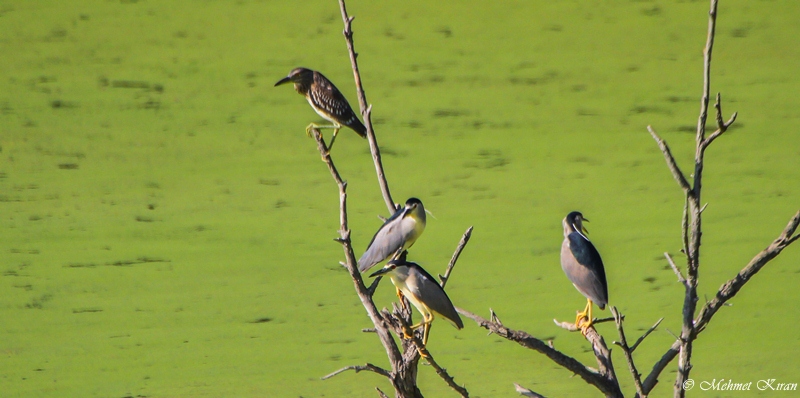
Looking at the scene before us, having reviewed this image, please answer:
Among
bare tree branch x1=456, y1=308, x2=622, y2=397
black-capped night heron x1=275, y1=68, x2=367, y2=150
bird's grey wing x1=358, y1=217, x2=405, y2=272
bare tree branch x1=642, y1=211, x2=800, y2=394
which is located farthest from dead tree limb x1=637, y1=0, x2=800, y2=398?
black-capped night heron x1=275, y1=68, x2=367, y2=150

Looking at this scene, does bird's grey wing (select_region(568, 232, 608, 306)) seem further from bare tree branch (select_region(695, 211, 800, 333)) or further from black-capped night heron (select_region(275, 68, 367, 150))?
black-capped night heron (select_region(275, 68, 367, 150))

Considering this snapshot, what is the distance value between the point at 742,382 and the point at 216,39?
2519 mm

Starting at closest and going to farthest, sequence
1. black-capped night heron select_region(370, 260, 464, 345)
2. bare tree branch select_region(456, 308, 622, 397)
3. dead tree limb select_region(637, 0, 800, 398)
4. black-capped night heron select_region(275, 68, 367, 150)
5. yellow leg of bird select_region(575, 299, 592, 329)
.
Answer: dead tree limb select_region(637, 0, 800, 398) < bare tree branch select_region(456, 308, 622, 397) < black-capped night heron select_region(370, 260, 464, 345) < yellow leg of bird select_region(575, 299, 592, 329) < black-capped night heron select_region(275, 68, 367, 150)

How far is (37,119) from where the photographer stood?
343cm

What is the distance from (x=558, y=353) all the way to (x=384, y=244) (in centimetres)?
57

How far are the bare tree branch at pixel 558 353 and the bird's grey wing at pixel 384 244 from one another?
1.31 ft

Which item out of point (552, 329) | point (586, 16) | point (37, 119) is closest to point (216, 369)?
point (552, 329)

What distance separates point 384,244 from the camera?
1.82 meters

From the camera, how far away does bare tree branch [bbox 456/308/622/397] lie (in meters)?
1.30

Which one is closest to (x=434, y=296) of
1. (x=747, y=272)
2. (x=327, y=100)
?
(x=747, y=272)

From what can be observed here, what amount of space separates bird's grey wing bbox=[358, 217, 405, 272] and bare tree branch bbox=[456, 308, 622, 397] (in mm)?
399

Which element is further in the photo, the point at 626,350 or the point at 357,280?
the point at 357,280

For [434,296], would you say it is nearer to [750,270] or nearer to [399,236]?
[399,236]

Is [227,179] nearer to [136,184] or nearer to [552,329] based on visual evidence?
[136,184]
